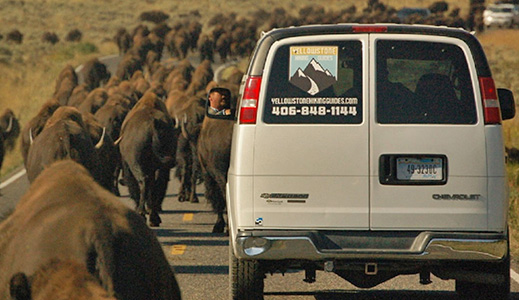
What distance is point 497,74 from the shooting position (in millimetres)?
42000

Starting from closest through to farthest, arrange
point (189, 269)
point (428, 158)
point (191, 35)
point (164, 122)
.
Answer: point (428, 158) → point (189, 269) → point (164, 122) → point (191, 35)

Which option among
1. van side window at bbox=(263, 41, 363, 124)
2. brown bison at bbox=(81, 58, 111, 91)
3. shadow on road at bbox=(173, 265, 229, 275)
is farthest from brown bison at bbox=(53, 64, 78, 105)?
van side window at bbox=(263, 41, 363, 124)

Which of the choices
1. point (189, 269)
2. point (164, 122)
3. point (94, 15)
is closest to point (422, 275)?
point (189, 269)

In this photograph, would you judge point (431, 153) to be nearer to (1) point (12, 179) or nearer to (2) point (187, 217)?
(2) point (187, 217)

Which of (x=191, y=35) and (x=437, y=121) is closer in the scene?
(x=437, y=121)

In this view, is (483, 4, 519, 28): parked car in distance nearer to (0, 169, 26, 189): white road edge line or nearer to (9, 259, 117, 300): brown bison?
(0, 169, 26, 189): white road edge line

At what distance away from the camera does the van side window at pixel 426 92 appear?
23.9 feet

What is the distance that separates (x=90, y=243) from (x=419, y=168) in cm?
376

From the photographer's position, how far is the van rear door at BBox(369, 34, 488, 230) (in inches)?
285

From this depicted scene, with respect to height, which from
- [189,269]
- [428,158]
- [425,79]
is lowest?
[189,269]

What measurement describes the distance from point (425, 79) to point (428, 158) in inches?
20.2

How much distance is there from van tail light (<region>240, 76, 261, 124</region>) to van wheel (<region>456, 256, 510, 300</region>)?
1.86m

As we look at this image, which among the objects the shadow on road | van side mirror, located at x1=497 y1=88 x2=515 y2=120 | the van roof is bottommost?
the shadow on road

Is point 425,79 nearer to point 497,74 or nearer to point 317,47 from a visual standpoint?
point 317,47
